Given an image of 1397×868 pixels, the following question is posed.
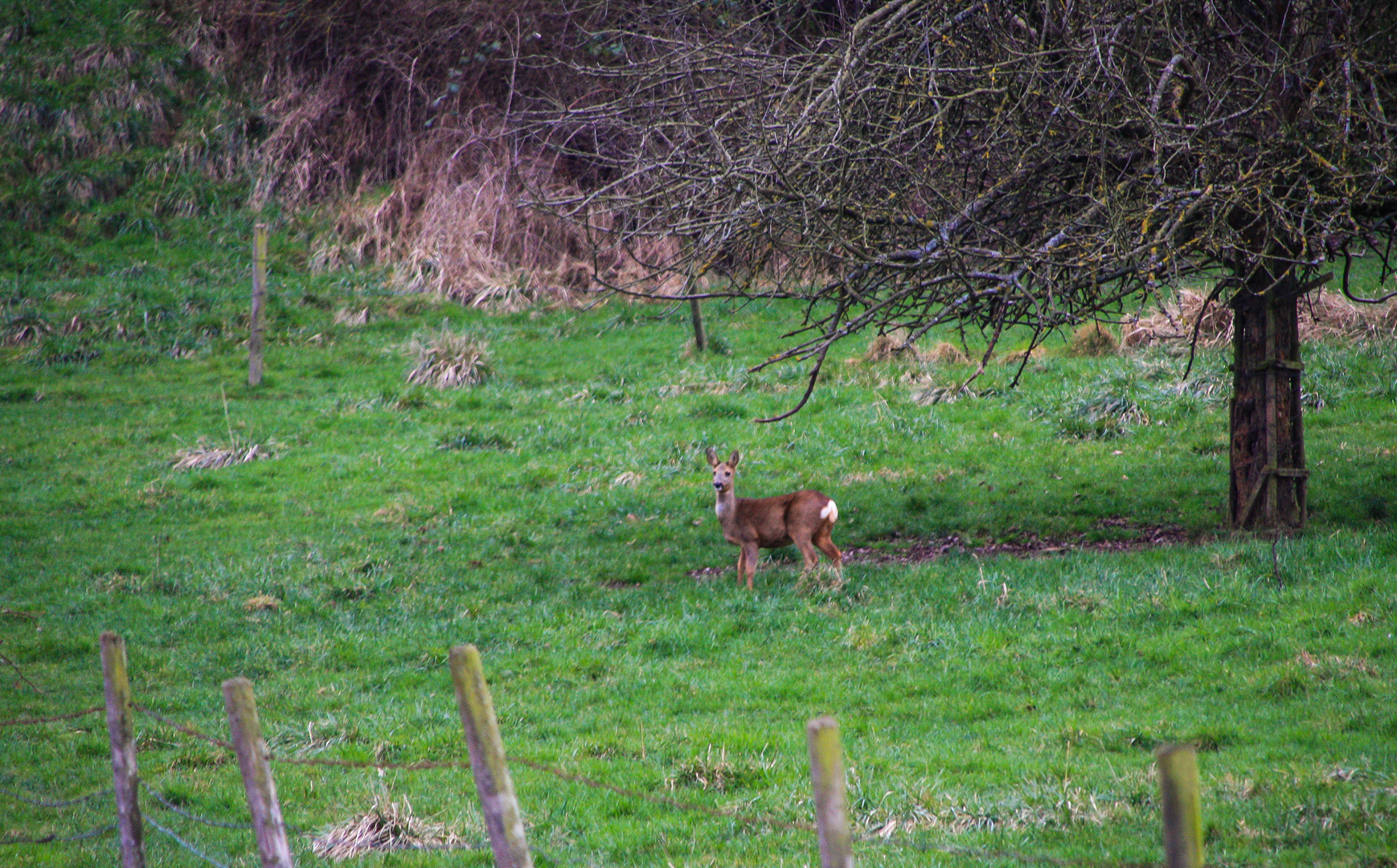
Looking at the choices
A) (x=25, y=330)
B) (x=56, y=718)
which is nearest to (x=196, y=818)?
(x=56, y=718)

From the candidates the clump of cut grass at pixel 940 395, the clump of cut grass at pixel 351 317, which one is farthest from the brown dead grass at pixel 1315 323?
the clump of cut grass at pixel 351 317

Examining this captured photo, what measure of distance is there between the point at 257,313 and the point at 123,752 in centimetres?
1604

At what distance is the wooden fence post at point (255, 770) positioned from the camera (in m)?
4.19

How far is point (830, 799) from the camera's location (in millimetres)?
3086

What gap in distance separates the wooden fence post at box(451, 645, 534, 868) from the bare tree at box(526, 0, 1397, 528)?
476cm

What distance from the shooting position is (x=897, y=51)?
954 centimetres

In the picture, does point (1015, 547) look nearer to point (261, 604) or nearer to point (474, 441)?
point (261, 604)

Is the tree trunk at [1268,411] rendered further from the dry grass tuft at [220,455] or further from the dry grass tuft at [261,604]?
the dry grass tuft at [220,455]

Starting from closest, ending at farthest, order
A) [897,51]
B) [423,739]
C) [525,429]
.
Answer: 1. [423,739]
2. [897,51]
3. [525,429]

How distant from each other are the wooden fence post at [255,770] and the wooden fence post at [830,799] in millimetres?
2123

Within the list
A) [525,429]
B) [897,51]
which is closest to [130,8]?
[525,429]

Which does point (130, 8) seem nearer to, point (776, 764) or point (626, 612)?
point (626, 612)

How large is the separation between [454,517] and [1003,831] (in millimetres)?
8468

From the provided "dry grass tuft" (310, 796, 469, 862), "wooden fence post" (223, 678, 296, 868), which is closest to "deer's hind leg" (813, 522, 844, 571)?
"dry grass tuft" (310, 796, 469, 862)
